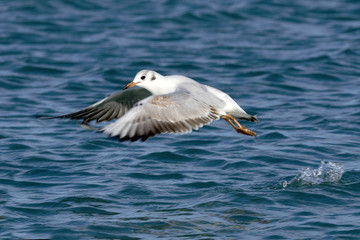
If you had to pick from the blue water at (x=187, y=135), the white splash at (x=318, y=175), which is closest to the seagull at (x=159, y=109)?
the blue water at (x=187, y=135)

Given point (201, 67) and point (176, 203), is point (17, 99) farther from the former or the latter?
point (176, 203)

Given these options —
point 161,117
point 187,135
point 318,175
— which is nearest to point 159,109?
point 161,117

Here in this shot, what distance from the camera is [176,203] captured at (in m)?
8.31

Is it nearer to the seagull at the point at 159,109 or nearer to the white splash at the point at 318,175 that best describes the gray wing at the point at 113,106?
the seagull at the point at 159,109

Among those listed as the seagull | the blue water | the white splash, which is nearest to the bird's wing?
the seagull

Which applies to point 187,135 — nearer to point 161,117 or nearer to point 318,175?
point 318,175

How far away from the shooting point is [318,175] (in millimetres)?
9250

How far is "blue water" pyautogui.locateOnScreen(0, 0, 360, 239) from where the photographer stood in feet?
25.9

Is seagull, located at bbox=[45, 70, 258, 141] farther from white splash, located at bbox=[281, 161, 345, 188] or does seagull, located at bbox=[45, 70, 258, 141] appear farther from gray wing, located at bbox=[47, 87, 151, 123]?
white splash, located at bbox=[281, 161, 345, 188]

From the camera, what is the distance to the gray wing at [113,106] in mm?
8742

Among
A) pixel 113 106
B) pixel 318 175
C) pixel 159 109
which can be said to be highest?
pixel 159 109

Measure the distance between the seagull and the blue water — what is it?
0.45 meters

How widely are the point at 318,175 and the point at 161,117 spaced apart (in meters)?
2.75

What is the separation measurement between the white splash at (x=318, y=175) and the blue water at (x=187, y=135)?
1.0 inches
